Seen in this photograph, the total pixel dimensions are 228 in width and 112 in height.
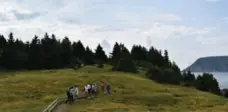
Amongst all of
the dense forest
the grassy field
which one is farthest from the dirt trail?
the dense forest

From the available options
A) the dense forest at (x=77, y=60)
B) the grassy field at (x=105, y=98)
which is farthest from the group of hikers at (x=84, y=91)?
the dense forest at (x=77, y=60)

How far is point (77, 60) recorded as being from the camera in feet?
542

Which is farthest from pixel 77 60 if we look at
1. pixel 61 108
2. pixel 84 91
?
pixel 61 108

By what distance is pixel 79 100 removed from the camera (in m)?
65.4

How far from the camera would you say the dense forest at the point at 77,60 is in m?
143

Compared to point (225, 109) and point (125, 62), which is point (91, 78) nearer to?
point (125, 62)

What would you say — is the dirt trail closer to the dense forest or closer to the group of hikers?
the group of hikers

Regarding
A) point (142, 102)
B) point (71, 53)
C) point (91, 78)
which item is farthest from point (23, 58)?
point (142, 102)

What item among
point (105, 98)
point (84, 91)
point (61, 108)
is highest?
point (84, 91)

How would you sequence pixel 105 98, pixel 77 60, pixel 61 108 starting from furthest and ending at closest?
pixel 77 60, pixel 105 98, pixel 61 108

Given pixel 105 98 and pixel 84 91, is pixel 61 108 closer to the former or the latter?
pixel 105 98

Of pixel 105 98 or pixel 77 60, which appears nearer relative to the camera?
pixel 105 98

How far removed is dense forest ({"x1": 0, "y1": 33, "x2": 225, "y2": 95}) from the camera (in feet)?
468

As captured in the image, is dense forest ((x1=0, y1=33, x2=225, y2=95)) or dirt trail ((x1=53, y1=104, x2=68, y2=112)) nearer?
dirt trail ((x1=53, y1=104, x2=68, y2=112))
